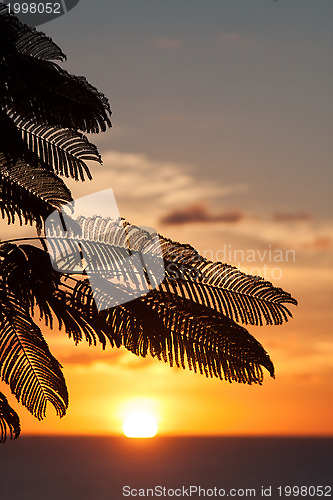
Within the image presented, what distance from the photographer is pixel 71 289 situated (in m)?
5.44

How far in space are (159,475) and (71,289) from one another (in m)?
96.0

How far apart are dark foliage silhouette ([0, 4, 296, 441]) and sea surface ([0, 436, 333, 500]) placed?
86.8 m

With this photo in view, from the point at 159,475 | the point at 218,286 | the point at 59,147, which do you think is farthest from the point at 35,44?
the point at 159,475

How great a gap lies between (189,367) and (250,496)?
96465 millimetres

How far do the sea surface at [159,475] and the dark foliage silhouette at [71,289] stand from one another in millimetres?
86781

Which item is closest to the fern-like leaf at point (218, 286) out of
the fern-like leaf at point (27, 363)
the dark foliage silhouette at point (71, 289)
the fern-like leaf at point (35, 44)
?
the dark foliage silhouette at point (71, 289)

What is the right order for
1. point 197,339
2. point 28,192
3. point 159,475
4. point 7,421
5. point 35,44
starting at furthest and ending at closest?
point 159,475 < point 35,44 < point 28,192 < point 7,421 < point 197,339

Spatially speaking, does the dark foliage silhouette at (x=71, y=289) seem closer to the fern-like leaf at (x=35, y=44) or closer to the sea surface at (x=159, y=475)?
the fern-like leaf at (x=35, y=44)

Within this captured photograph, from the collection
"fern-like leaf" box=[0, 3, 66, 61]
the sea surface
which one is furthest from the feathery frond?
the sea surface

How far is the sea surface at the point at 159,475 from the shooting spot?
94.3m

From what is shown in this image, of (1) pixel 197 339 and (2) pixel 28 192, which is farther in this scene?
(2) pixel 28 192

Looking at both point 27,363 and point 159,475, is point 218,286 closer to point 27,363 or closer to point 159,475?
point 27,363

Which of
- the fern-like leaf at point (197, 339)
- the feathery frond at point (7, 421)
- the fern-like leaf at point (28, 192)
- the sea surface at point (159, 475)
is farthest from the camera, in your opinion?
the sea surface at point (159, 475)

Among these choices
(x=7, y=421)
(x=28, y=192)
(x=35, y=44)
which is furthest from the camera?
(x=35, y=44)
